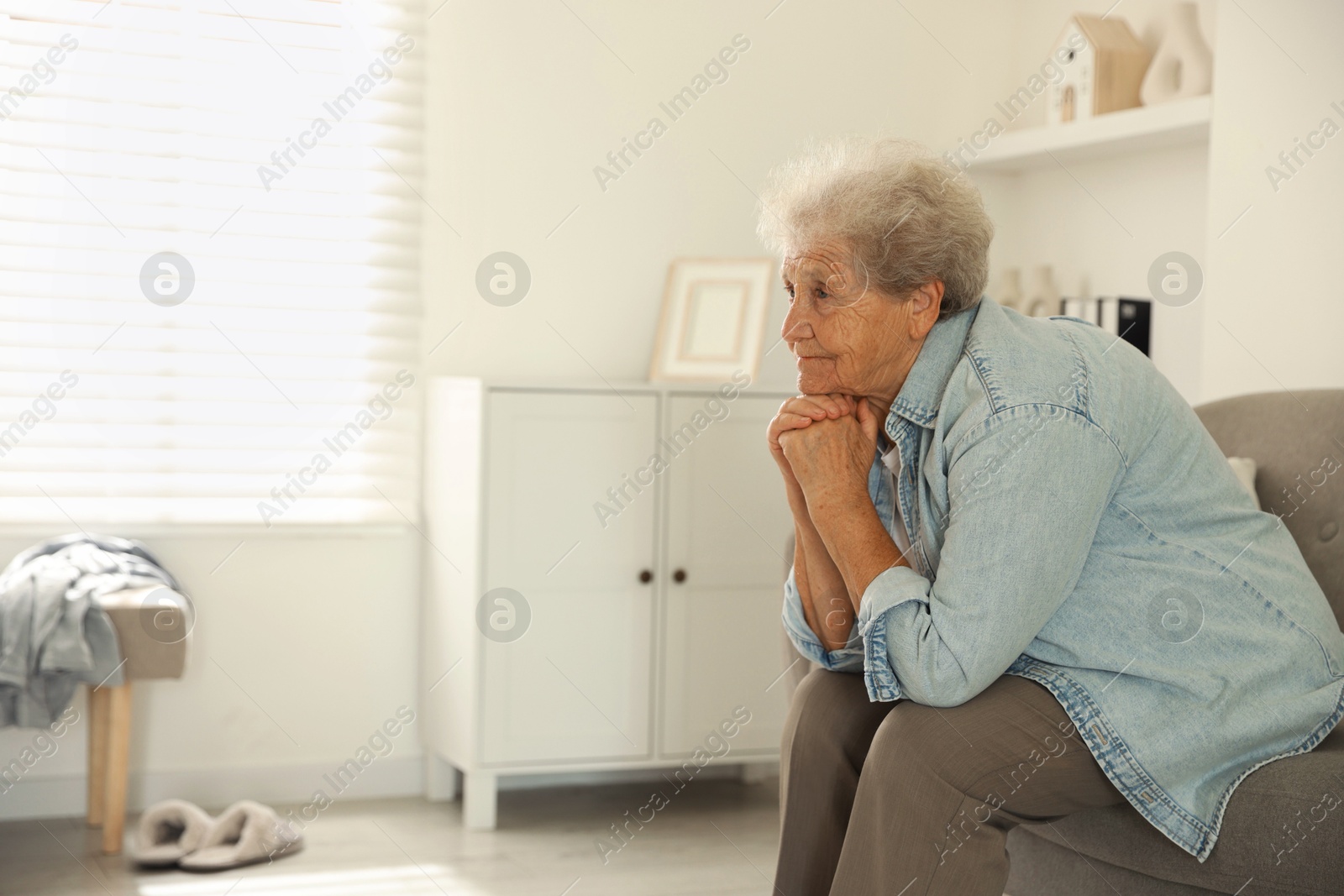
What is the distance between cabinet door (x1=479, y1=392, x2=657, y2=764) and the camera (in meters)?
2.73

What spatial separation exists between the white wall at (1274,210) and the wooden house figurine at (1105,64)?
0.38m

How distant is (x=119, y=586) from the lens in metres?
2.62

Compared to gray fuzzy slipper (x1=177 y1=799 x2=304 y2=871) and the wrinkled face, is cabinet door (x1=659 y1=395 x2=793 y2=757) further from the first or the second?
the wrinkled face

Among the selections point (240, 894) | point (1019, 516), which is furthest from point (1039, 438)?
point (240, 894)

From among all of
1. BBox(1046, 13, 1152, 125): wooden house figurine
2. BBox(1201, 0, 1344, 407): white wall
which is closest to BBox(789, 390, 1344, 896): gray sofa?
BBox(1201, 0, 1344, 407): white wall

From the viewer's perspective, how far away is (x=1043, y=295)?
3.19 meters

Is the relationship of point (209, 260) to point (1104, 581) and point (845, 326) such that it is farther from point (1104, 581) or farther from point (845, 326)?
point (1104, 581)

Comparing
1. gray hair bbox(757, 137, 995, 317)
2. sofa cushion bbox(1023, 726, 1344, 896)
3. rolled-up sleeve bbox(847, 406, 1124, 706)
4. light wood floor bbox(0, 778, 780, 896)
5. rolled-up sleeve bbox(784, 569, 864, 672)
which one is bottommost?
light wood floor bbox(0, 778, 780, 896)

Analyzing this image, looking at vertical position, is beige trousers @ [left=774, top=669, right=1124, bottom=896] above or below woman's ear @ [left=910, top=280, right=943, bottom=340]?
below

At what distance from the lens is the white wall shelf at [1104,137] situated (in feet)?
8.68

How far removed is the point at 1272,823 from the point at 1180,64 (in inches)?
76.5

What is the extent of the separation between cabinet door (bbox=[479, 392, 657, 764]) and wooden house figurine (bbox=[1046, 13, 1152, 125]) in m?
1.27

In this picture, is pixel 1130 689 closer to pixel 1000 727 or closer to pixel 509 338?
pixel 1000 727

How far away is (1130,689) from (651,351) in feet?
6.44
